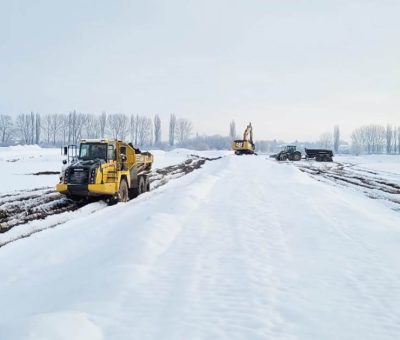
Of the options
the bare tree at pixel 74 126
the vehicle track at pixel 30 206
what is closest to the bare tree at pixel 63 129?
the bare tree at pixel 74 126

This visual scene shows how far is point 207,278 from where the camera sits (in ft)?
18.2

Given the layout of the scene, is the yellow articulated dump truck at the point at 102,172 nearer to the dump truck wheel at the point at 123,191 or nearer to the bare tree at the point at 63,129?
the dump truck wheel at the point at 123,191

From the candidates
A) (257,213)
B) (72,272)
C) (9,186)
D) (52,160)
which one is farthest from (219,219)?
(52,160)

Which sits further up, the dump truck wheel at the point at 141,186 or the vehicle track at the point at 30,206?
the dump truck wheel at the point at 141,186

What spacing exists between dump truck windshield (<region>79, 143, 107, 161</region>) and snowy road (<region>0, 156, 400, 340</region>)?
4.01m

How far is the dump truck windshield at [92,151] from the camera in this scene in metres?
13.8

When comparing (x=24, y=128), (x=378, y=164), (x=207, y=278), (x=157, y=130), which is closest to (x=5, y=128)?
(x=24, y=128)

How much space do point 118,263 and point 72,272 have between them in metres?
0.72

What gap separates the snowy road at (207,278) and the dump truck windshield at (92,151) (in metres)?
4.01

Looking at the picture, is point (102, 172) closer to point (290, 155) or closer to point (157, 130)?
point (290, 155)

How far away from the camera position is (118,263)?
618 cm

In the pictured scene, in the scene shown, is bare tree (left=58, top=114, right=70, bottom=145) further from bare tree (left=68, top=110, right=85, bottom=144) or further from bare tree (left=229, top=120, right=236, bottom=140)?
bare tree (left=229, top=120, right=236, bottom=140)

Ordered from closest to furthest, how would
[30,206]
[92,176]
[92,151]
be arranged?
[30,206] → [92,176] → [92,151]

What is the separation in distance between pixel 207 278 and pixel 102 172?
824cm
